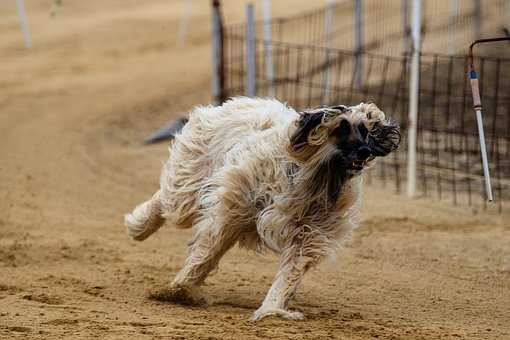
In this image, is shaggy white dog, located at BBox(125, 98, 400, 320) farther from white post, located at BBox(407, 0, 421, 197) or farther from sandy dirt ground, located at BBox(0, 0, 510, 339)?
white post, located at BBox(407, 0, 421, 197)

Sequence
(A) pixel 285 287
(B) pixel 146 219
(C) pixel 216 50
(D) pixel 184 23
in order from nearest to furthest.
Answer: (A) pixel 285 287
(B) pixel 146 219
(C) pixel 216 50
(D) pixel 184 23

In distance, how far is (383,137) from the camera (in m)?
5.12

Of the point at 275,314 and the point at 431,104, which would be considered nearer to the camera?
the point at 275,314

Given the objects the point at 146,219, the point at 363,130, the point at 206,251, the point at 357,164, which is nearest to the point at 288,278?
the point at 206,251

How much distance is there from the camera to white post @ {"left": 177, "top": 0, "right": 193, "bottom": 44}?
731 inches

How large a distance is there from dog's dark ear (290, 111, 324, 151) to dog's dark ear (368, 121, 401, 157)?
0.30m

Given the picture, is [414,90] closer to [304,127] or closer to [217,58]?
[217,58]

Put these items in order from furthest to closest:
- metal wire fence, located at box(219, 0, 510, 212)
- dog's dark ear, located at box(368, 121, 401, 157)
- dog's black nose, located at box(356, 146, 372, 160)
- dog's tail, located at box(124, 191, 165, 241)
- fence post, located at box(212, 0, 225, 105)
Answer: fence post, located at box(212, 0, 225, 105) < metal wire fence, located at box(219, 0, 510, 212) < dog's tail, located at box(124, 191, 165, 241) < dog's dark ear, located at box(368, 121, 401, 157) < dog's black nose, located at box(356, 146, 372, 160)

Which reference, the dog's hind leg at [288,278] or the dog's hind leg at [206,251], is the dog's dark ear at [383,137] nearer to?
the dog's hind leg at [288,278]

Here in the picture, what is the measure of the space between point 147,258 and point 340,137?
7.97 feet

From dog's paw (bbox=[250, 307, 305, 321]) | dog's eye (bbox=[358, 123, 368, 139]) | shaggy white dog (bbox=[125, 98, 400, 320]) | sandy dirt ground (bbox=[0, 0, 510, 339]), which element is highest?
dog's eye (bbox=[358, 123, 368, 139])

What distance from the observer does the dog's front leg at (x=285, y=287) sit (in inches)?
196

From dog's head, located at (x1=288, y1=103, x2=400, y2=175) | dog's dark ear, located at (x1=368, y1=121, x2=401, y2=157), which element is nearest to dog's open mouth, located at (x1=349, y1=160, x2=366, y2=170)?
dog's head, located at (x1=288, y1=103, x2=400, y2=175)

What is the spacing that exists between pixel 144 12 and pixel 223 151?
15613mm
